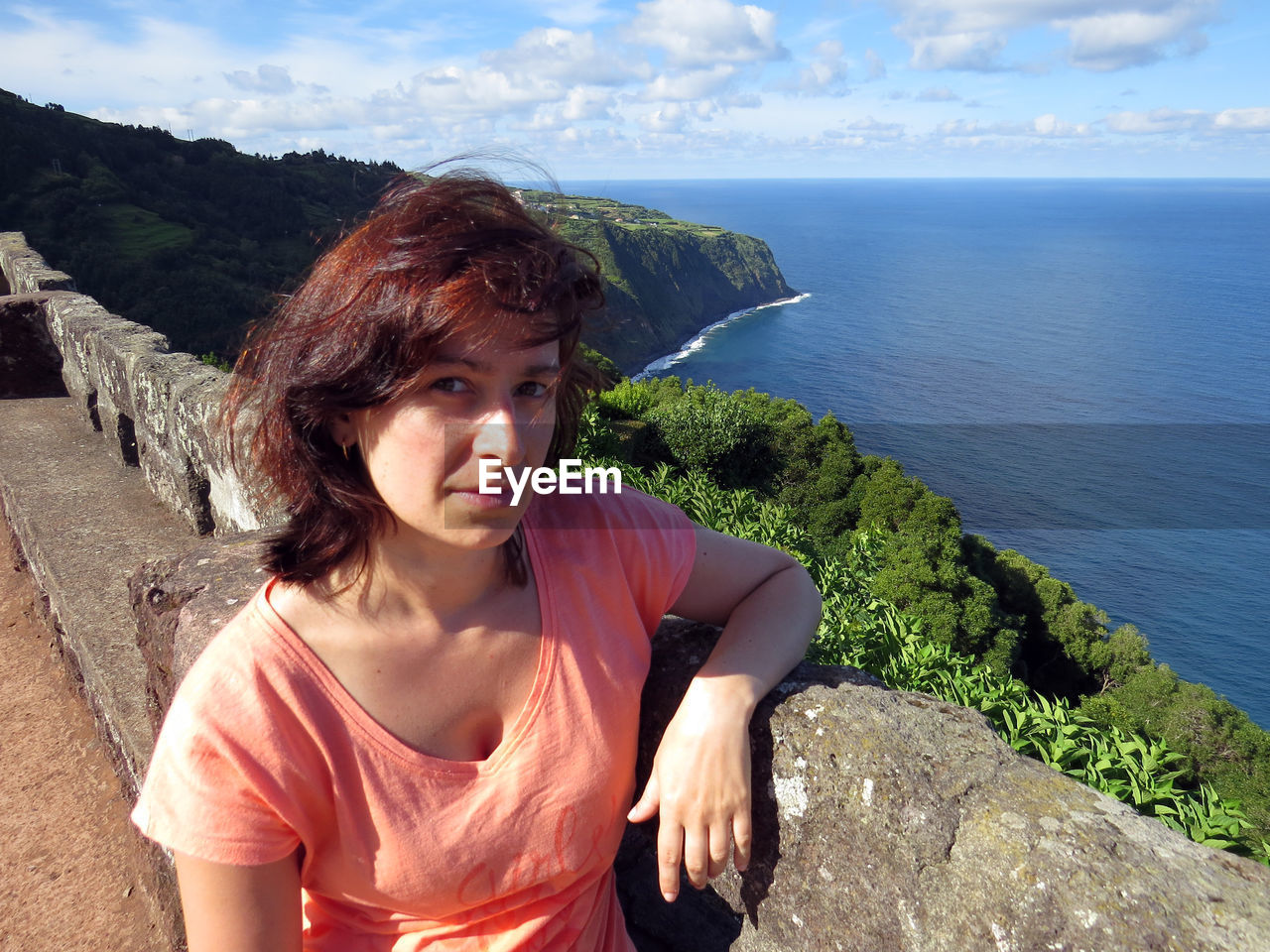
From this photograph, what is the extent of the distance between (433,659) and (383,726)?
154 mm

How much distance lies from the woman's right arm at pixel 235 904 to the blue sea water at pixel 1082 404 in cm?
5061

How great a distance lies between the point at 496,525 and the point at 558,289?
1.36ft

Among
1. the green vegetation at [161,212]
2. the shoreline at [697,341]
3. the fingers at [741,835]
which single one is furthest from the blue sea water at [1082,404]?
the fingers at [741,835]

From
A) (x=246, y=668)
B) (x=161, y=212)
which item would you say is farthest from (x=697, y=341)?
(x=246, y=668)

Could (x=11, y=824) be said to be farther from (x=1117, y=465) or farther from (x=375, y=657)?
(x=1117, y=465)

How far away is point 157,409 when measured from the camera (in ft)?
17.4

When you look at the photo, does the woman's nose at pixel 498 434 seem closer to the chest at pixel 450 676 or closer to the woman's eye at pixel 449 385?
the woman's eye at pixel 449 385

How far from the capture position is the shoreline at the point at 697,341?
8894 cm

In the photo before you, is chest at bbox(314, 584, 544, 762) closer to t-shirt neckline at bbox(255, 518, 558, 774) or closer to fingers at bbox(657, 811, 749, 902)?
t-shirt neckline at bbox(255, 518, 558, 774)

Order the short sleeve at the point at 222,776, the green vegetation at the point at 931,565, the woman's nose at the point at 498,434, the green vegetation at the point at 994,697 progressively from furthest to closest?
the green vegetation at the point at 931,565 → the green vegetation at the point at 994,697 → the woman's nose at the point at 498,434 → the short sleeve at the point at 222,776

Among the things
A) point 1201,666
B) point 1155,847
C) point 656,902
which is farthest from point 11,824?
point 1201,666

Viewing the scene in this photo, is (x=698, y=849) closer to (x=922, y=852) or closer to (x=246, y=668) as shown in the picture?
(x=922, y=852)

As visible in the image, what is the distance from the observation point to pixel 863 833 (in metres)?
1.63

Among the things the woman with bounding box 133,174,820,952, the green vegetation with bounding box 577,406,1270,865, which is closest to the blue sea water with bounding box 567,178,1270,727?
the green vegetation with bounding box 577,406,1270,865
